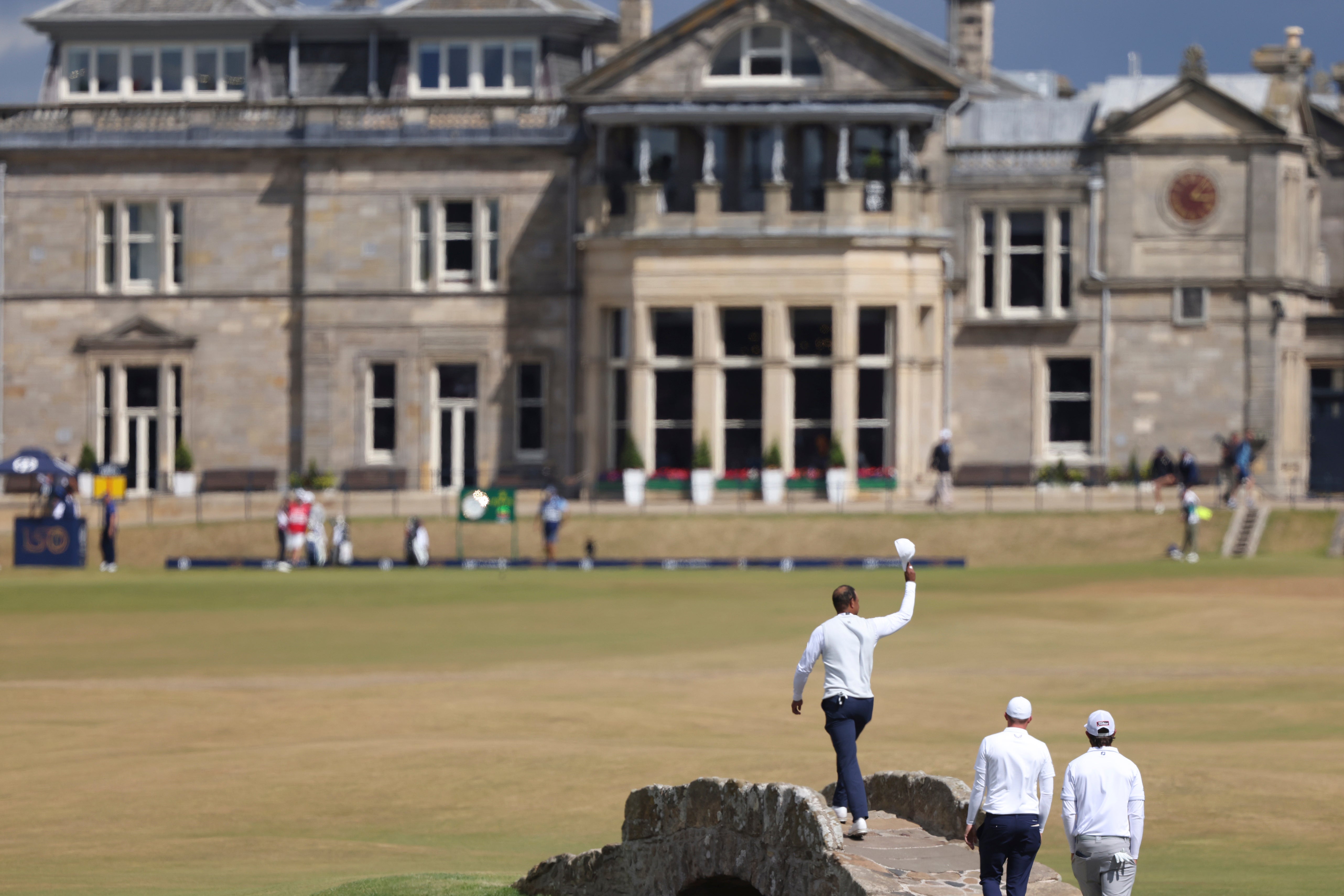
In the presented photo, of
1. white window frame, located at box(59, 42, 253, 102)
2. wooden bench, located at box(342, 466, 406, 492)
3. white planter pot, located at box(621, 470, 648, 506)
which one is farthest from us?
white window frame, located at box(59, 42, 253, 102)

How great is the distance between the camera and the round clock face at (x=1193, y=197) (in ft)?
177

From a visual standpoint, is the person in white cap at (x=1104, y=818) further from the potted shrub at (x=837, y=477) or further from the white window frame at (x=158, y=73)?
the white window frame at (x=158, y=73)

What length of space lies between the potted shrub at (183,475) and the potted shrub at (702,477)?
14.1 metres

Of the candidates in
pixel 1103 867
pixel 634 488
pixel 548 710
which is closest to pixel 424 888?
pixel 1103 867

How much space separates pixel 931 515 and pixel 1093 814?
116ft

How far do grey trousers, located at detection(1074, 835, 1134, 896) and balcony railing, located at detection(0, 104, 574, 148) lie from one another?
147ft

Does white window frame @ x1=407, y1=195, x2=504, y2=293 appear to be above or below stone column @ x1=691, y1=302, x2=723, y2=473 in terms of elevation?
above

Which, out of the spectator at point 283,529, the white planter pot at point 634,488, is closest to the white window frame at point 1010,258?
the white planter pot at point 634,488

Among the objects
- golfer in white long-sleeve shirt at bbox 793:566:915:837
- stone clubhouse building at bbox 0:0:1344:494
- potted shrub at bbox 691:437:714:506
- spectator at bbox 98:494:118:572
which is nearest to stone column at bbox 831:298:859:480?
stone clubhouse building at bbox 0:0:1344:494

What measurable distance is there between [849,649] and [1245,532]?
3521 centimetres

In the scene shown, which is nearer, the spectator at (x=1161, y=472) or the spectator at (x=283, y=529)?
the spectator at (x=283, y=529)

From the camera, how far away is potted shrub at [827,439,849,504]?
165 ft

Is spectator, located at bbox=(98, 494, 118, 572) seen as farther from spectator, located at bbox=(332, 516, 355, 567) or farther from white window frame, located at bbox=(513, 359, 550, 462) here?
white window frame, located at bbox=(513, 359, 550, 462)

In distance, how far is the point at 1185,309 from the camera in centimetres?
5441
